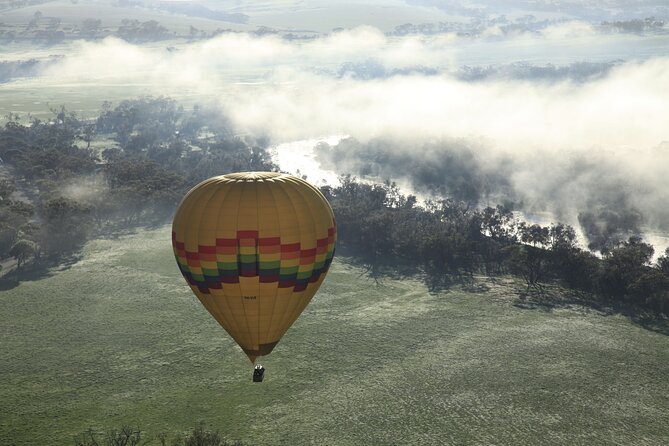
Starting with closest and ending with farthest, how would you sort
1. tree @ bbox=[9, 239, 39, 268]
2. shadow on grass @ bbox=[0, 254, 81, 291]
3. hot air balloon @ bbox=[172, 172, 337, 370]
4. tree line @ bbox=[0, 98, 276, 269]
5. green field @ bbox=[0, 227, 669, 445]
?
hot air balloon @ bbox=[172, 172, 337, 370] → green field @ bbox=[0, 227, 669, 445] → shadow on grass @ bbox=[0, 254, 81, 291] → tree @ bbox=[9, 239, 39, 268] → tree line @ bbox=[0, 98, 276, 269]

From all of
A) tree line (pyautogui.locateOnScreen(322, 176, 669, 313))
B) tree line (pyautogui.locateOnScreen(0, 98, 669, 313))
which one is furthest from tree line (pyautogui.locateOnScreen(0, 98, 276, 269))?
tree line (pyautogui.locateOnScreen(322, 176, 669, 313))

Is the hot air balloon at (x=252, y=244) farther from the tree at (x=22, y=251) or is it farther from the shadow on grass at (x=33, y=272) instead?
the tree at (x=22, y=251)

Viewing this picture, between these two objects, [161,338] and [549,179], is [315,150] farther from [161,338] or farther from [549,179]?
[161,338]

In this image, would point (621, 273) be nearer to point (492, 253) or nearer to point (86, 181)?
point (492, 253)

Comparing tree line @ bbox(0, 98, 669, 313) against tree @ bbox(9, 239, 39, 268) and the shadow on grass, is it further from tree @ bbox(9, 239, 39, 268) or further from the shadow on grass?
the shadow on grass

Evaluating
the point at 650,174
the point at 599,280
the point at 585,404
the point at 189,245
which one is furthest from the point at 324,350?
the point at 650,174

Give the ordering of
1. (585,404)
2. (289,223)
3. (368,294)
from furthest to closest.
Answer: (368,294), (585,404), (289,223)
